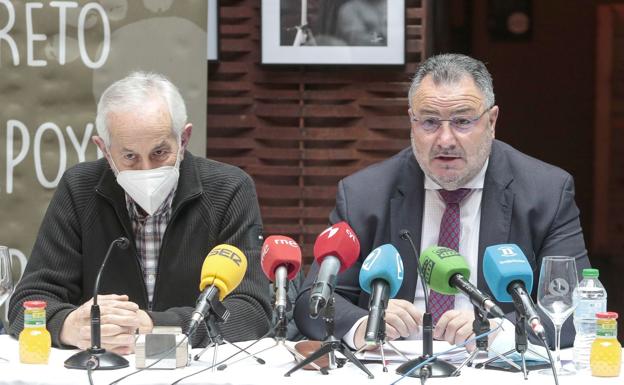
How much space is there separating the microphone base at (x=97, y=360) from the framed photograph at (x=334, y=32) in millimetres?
2716

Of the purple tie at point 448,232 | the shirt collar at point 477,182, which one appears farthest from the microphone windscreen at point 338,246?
the shirt collar at point 477,182

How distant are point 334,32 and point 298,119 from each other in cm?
49

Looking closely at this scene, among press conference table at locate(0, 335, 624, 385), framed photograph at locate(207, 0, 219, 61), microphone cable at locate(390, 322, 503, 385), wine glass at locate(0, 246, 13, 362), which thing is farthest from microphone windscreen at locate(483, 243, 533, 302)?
framed photograph at locate(207, 0, 219, 61)

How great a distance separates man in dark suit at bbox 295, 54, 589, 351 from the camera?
367cm

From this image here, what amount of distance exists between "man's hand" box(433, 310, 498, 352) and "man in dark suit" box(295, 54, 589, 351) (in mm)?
330

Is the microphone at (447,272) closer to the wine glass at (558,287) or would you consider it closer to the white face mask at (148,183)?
the wine glass at (558,287)

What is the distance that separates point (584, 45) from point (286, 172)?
268cm

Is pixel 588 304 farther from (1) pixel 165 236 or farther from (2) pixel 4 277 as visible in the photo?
(2) pixel 4 277

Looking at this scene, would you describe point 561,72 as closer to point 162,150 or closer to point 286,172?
point 286,172

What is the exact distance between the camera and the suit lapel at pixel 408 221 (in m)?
3.75

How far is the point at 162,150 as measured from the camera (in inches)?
145

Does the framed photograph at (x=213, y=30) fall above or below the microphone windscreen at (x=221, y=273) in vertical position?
above

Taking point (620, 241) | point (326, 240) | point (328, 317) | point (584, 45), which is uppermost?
point (584, 45)

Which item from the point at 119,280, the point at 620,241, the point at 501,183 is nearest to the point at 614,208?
the point at 620,241
